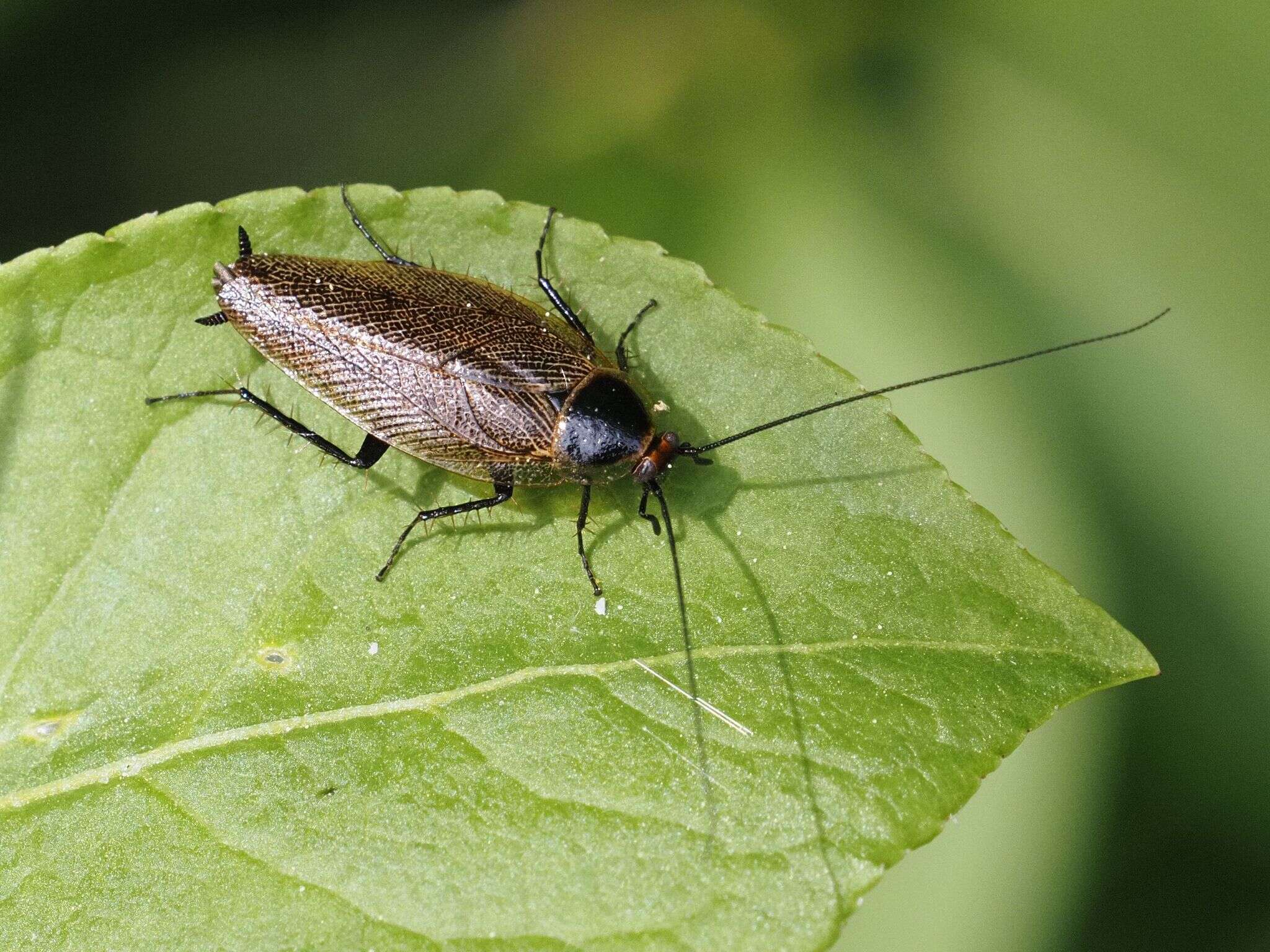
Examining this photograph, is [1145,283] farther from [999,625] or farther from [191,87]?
[191,87]

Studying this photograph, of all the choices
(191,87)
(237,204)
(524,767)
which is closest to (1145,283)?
(524,767)

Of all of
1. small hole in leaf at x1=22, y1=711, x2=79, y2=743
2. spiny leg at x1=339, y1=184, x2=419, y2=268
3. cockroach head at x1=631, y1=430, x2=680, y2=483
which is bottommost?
small hole in leaf at x1=22, y1=711, x2=79, y2=743

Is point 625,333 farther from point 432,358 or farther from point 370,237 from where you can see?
point 370,237

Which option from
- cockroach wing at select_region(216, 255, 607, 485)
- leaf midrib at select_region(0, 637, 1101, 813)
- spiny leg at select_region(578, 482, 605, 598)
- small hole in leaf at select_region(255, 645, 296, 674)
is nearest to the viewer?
leaf midrib at select_region(0, 637, 1101, 813)

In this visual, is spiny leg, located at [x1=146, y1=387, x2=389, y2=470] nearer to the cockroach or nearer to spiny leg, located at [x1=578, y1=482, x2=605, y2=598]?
the cockroach

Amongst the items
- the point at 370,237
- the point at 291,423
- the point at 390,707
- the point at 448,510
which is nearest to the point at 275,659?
the point at 390,707

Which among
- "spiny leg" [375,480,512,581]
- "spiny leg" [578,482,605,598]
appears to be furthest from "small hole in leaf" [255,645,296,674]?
"spiny leg" [578,482,605,598]
